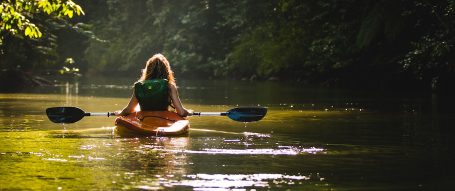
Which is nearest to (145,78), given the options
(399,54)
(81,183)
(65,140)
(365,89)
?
(65,140)

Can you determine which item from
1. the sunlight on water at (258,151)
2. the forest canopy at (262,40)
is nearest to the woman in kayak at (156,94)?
the forest canopy at (262,40)

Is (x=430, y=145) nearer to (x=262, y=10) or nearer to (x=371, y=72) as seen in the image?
(x=371, y=72)

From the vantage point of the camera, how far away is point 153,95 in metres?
16.0

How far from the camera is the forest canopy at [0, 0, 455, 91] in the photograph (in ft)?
97.1

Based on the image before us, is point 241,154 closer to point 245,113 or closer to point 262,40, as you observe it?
point 245,113

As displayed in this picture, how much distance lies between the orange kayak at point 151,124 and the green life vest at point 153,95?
162 mm

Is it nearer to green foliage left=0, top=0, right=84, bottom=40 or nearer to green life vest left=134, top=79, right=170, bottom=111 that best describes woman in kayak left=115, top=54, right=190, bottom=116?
green life vest left=134, top=79, right=170, bottom=111

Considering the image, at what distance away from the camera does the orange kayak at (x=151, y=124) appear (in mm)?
15109

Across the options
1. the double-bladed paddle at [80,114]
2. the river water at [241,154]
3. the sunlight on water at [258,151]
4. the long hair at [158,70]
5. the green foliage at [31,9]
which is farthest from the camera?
the double-bladed paddle at [80,114]

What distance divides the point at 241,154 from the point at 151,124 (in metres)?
3.43

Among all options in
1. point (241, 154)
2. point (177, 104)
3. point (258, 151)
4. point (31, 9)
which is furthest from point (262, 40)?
point (241, 154)

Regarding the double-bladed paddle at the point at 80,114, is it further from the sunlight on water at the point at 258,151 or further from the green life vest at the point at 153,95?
the sunlight on water at the point at 258,151

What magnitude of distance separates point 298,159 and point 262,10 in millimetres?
41936

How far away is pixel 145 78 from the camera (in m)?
16.2
